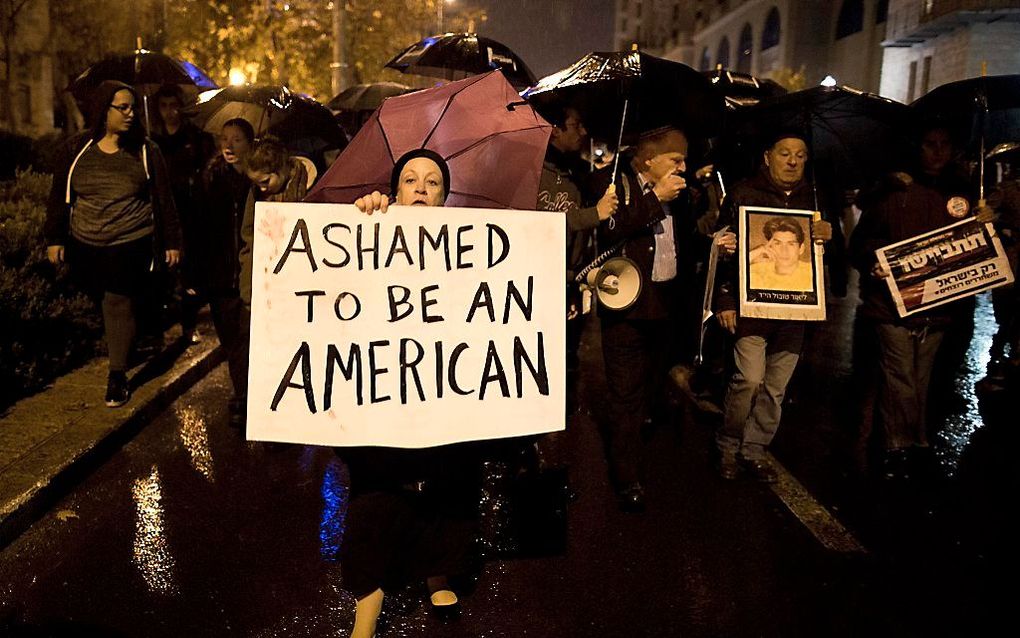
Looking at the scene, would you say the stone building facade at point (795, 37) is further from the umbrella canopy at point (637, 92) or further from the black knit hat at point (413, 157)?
the black knit hat at point (413, 157)

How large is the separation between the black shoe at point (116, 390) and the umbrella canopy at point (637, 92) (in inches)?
131

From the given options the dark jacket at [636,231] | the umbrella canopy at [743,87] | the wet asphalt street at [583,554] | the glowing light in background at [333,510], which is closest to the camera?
the wet asphalt street at [583,554]

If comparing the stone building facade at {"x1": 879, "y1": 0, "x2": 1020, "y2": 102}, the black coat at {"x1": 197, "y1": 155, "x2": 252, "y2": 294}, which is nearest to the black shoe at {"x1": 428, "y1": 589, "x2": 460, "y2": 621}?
the black coat at {"x1": 197, "y1": 155, "x2": 252, "y2": 294}

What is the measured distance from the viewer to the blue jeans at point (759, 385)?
469cm

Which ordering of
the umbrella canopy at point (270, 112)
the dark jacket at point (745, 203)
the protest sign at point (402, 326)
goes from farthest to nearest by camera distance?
the umbrella canopy at point (270, 112) < the dark jacket at point (745, 203) < the protest sign at point (402, 326)

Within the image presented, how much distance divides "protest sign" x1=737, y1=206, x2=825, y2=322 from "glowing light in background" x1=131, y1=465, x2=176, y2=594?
310 cm

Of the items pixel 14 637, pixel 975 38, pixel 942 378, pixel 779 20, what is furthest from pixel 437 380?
pixel 779 20

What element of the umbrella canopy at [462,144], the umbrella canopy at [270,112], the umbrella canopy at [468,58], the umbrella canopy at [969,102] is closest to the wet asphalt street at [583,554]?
the umbrella canopy at [462,144]

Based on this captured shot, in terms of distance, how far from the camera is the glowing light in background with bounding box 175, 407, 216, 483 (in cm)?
500

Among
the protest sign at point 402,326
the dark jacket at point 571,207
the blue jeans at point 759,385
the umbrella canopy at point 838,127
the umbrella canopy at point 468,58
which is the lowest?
the blue jeans at point 759,385

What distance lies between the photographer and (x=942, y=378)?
697 cm

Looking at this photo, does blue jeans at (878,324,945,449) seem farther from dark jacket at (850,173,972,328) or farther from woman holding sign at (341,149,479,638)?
woman holding sign at (341,149,479,638)

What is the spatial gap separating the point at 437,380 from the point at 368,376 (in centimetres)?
23

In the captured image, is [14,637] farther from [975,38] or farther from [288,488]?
[975,38]
